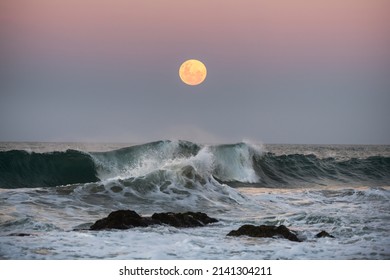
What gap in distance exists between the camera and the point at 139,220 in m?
9.01

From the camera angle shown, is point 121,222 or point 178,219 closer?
point 121,222

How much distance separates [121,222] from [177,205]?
4.26 metres

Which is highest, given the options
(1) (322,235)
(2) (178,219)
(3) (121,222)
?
(2) (178,219)

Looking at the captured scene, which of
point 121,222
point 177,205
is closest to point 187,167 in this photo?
point 177,205

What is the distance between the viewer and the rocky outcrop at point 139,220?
8758 mm

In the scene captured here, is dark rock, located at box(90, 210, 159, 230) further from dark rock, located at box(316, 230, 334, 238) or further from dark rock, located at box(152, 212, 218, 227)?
dark rock, located at box(316, 230, 334, 238)

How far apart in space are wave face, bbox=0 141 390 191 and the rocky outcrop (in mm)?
5844

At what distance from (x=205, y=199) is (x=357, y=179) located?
44.5 feet

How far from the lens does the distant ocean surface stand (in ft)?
Result: 24.5

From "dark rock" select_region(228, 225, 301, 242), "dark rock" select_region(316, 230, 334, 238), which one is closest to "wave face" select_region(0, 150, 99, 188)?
"dark rock" select_region(228, 225, 301, 242)

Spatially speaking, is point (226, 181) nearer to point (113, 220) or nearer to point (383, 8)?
point (383, 8)

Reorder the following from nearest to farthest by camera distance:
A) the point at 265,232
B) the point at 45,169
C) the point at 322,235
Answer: the point at 265,232, the point at 322,235, the point at 45,169

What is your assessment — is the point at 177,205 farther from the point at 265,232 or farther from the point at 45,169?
the point at 45,169
